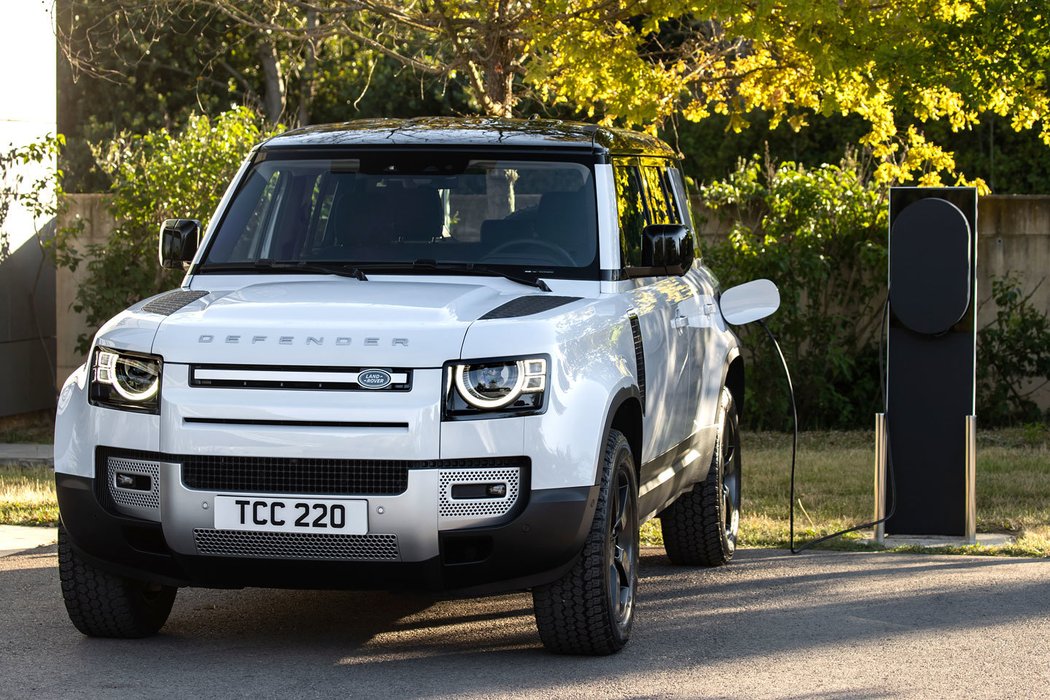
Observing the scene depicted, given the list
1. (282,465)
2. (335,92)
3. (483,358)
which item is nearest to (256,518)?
(282,465)

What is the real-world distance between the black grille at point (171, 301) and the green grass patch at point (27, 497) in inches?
113

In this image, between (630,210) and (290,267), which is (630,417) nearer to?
(630,210)

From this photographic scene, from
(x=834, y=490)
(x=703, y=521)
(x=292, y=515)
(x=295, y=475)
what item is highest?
(x=295, y=475)

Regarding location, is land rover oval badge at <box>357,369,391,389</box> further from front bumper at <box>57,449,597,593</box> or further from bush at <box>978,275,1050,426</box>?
bush at <box>978,275,1050,426</box>

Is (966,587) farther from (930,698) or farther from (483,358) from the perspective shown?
(483,358)

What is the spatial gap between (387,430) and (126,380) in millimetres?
973

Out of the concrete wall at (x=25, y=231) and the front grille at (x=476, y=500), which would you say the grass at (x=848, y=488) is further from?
the concrete wall at (x=25, y=231)

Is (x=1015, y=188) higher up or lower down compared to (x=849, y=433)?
higher up

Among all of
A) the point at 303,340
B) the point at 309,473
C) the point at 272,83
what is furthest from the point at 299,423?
the point at 272,83

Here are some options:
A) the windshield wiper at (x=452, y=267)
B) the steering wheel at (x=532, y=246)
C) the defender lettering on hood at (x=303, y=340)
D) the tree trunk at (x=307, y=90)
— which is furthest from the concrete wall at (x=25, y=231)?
the tree trunk at (x=307, y=90)

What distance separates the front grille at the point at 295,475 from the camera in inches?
209

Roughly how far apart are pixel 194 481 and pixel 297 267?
137 cm

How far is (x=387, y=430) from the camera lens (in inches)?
208

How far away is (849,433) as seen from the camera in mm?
13531
